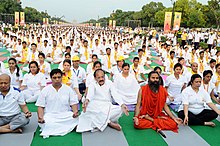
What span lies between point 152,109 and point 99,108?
716 mm

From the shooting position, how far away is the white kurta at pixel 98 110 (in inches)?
133

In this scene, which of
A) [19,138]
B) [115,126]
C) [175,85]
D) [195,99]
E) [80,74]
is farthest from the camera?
[80,74]

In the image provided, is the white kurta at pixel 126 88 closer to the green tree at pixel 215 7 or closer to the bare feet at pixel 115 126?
the bare feet at pixel 115 126

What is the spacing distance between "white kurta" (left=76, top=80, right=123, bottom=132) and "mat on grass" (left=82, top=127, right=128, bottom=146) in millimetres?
80

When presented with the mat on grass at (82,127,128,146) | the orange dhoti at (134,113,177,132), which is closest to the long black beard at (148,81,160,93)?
the orange dhoti at (134,113,177,132)

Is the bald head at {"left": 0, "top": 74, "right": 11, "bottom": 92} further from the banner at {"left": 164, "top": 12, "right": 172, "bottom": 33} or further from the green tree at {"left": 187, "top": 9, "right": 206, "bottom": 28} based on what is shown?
the green tree at {"left": 187, "top": 9, "right": 206, "bottom": 28}

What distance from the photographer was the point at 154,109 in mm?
3490

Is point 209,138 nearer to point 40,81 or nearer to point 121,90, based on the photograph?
point 121,90

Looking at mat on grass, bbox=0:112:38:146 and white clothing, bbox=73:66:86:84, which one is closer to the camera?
mat on grass, bbox=0:112:38:146

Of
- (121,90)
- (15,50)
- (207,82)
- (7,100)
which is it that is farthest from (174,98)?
(15,50)

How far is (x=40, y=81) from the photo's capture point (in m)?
4.56

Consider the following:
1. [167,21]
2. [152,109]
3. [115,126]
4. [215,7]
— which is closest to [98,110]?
[115,126]

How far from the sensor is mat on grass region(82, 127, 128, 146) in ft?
10.2

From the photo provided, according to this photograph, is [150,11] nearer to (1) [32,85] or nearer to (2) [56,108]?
(1) [32,85]
